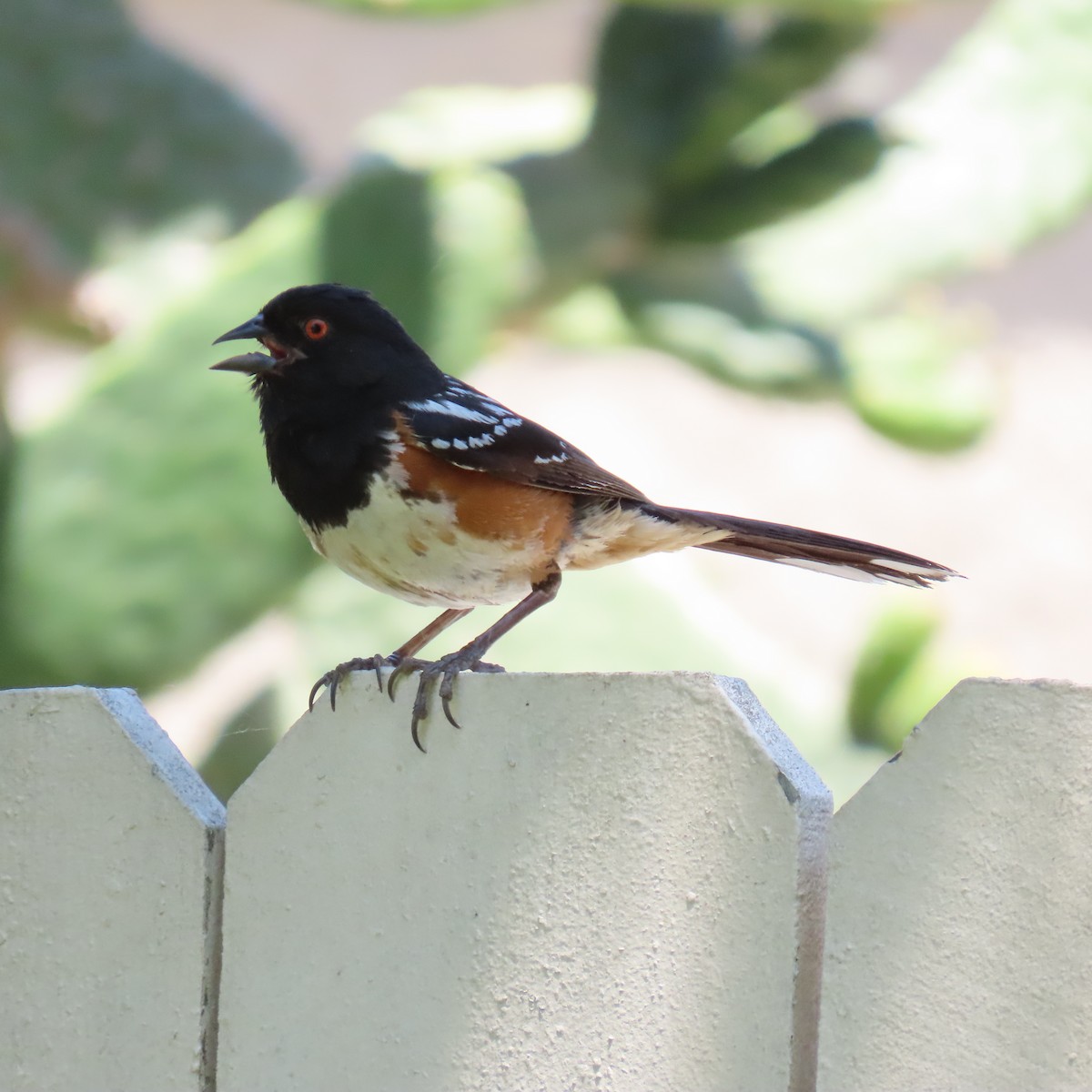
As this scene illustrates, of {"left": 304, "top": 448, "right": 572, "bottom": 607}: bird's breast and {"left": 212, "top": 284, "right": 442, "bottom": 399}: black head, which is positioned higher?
{"left": 212, "top": 284, "right": 442, "bottom": 399}: black head

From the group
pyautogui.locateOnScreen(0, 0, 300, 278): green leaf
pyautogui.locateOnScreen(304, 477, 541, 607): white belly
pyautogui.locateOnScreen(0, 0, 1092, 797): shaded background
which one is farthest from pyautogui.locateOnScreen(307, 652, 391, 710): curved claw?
pyautogui.locateOnScreen(0, 0, 300, 278): green leaf

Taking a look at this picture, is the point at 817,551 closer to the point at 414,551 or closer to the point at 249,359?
the point at 414,551

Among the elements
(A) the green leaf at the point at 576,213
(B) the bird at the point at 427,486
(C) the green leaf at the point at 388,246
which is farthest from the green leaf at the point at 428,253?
(B) the bird at the point at 427,486

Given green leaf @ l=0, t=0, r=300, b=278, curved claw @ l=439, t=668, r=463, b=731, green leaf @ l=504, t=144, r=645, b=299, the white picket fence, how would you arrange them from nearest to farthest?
the white picket fence < curved claw @ l=439, t=668, r=463, b=731 < green leaf @ l=0, t=0, r=300, b=278 < green leaf @ l=504, t=144, r=645, b=299

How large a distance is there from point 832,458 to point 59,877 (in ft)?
35.3

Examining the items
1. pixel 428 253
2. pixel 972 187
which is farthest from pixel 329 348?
pixel 972 187

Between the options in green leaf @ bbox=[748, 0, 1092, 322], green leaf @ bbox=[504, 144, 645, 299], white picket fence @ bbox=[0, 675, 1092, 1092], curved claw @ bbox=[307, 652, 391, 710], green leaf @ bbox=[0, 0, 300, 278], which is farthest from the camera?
green leaf @ bbox=[748, 0, 1092, 322]

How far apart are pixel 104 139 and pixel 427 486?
2603 millimetres

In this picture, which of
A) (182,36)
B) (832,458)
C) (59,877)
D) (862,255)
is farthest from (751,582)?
(59,877)

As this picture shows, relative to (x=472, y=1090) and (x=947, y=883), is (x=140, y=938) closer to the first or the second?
(x=472, y=1090)

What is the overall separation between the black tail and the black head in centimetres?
47

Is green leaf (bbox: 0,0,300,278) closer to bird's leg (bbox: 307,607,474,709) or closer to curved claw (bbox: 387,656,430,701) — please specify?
bird's leg (bbox: 307,607,474,709)

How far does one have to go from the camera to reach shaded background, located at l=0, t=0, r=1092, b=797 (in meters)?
3.55

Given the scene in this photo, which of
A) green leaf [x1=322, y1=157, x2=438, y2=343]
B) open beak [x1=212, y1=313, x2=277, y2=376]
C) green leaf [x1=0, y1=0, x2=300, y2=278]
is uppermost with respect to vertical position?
green leaf [x1=0, y1=0, x2=300, y2=278]
